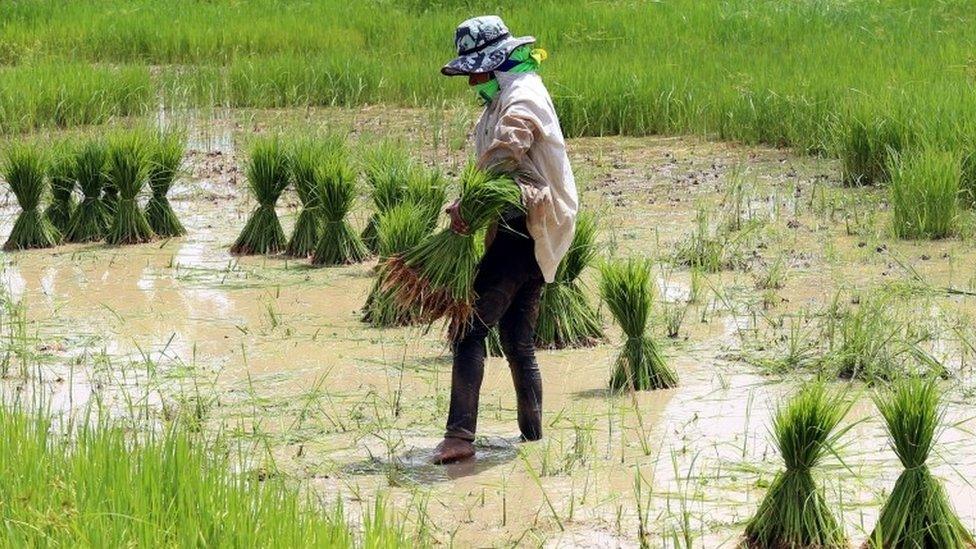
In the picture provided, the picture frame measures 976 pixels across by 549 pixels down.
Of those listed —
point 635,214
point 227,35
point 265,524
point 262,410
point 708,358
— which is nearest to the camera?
point 265,524

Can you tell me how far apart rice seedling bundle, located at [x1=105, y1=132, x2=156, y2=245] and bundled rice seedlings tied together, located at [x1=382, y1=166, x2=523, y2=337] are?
3742mm

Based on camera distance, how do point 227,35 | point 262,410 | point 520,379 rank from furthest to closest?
point 227,35
point 262,410
point 520,379

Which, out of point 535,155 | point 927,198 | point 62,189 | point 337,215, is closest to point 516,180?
point 535,155

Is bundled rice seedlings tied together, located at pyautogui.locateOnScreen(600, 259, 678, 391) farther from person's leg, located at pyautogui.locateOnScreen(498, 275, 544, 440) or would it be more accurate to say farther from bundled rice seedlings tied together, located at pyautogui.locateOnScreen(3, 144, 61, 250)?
bundled rice seedlings tied together, located at pyautogui.locateOnScreen(3, 144, 61, 250)

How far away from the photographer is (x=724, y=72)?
1200 centimetres

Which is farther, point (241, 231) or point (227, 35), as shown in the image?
point (227, 35)

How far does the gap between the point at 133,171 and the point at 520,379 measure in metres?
3.98

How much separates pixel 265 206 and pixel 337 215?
0.61m

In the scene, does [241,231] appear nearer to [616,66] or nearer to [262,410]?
[262,410]

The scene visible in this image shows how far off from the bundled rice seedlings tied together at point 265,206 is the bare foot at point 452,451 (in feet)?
11.6

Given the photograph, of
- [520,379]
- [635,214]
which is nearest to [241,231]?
[635,214]

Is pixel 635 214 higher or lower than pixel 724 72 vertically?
lower

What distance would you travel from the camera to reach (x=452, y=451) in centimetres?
512

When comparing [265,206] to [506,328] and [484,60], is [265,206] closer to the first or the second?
[506,328]
